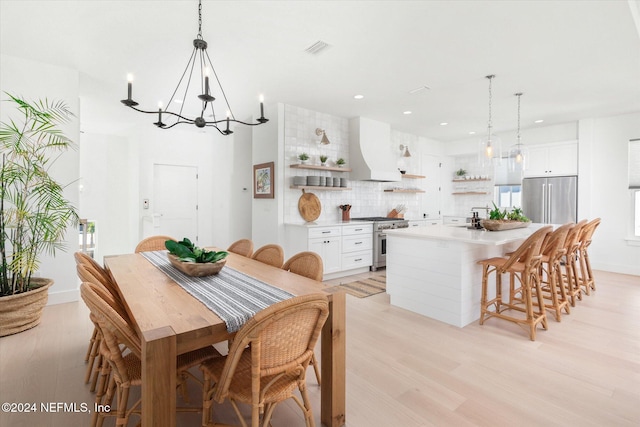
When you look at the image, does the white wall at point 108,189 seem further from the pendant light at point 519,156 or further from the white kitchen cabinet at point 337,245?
the pendant light at point 519,156

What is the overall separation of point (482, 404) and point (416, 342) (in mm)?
830

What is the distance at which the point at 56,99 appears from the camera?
3568 mm

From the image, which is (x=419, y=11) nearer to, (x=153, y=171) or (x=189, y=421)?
(x=189, y=421)

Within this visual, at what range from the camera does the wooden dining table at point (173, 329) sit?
3.65 feet

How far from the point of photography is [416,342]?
270 cm

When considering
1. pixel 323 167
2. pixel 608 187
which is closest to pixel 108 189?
pixel 323 167

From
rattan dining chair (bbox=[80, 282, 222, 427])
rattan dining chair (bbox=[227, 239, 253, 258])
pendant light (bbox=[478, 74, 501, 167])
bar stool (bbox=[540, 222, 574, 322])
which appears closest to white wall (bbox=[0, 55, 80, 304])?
rattan dining chair (bbox=[227, 239, 253, 258])

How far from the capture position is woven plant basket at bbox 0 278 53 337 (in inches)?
111

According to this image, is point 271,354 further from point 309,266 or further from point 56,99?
point 56,99

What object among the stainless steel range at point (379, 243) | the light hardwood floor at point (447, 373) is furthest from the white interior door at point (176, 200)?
the stainless steel range at point (379, 243)

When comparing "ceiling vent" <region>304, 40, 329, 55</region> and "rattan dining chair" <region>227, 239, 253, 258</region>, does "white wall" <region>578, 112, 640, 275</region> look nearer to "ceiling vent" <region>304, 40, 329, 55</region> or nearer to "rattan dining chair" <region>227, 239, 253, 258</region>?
"ceiling vent" <region>304, 40, 329, 55</region>

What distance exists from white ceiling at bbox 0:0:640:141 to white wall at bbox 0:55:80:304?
6.7 inches


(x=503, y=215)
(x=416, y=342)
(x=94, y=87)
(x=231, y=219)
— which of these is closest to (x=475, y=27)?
(x=503, y=215)

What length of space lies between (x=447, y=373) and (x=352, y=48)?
2.89 m
